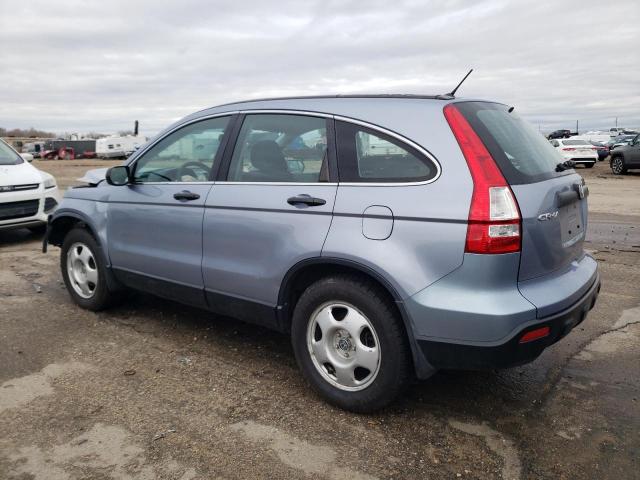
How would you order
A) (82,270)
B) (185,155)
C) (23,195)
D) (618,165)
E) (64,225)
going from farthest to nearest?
1. (618,165)
2. (23,195)
3. (64,225)
4. (82,270)
5. (185,155)

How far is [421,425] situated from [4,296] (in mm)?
4384

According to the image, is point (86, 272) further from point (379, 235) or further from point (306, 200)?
point (379, 235)

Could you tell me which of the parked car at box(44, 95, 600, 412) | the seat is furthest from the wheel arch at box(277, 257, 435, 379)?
the seat

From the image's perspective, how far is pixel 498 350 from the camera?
107 inches

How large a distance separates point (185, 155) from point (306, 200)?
55.0 inches

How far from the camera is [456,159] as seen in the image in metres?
2.84

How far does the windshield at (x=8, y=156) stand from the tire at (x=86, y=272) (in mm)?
4404

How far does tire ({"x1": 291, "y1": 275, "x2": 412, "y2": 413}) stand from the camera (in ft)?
9.76

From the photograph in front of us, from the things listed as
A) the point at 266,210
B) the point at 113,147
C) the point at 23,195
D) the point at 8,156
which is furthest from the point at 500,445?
the point at 113,147

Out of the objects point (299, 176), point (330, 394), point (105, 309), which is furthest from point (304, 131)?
point (105, 309)

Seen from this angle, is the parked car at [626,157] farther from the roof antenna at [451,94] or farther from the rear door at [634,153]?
the roof antenna at [451,94]

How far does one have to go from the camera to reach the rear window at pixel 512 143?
290cm

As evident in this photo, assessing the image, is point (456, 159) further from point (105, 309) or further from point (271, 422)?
point (105, 309)

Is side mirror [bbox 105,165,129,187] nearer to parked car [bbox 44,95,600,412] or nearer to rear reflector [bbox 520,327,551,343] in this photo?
parked car [bbox 44,95,600,412]
